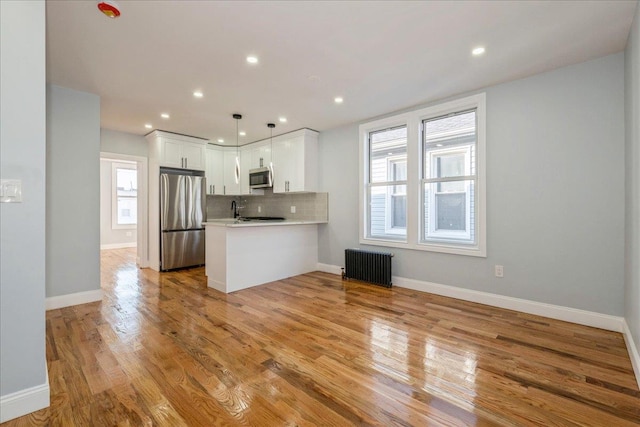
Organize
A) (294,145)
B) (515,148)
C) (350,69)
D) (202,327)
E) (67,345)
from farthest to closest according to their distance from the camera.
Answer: (294,145) → (515,148) → (350,69) → (202,327) → (67,345)

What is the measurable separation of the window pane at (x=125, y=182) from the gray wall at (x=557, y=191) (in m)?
9.01

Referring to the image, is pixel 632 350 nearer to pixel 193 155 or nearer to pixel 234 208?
pixel 193 155

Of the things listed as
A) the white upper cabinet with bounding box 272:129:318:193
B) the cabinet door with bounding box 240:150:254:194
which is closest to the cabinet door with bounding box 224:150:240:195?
the cabinet door with bounding box 240:150:254:194

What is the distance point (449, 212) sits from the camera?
381cm

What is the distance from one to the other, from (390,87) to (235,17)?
1.94 metres

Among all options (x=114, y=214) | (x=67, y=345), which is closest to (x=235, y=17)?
(x=67, y=345)

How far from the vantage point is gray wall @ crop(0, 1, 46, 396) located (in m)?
1.52

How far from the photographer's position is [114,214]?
8211 mm

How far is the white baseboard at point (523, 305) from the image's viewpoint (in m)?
2.68

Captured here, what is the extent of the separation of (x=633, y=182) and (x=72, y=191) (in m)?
5.56

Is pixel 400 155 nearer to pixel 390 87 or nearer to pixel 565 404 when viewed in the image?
pixel 390 87

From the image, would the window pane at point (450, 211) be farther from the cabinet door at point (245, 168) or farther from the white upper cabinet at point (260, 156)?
the cabinet door at point (245, 168)

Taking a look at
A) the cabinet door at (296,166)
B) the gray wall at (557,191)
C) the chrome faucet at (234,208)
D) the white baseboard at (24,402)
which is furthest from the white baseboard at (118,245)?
the gray wall at (557,191)

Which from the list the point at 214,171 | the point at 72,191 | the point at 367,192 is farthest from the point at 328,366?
the point at 214,171
